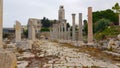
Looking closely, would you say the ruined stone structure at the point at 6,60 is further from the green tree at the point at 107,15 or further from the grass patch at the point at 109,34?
the green tree at the point at 107,15

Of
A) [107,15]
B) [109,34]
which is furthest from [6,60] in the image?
[107,15]

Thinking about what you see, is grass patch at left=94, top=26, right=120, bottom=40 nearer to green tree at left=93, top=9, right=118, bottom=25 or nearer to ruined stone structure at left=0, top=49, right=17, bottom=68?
green tree at left=93, top=9, right=118, bottom=25

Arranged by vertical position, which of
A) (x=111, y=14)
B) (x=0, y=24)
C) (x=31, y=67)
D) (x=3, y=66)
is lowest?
(x=31, y=67)

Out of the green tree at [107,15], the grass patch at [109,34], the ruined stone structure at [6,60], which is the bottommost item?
the ruined stone structure at [6,60]

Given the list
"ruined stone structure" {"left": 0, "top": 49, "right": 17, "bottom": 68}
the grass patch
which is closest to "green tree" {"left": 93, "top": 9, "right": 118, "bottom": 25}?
the grass patch

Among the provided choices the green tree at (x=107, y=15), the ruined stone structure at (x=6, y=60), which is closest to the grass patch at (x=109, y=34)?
the green tree at (x=107, y=15)

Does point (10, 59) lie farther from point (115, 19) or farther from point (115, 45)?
point (115, 19)

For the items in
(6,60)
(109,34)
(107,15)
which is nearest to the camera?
(6,60)

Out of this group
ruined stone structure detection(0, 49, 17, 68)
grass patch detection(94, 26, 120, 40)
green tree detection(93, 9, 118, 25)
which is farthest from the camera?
green tree detection(93, 9, 118, 25)

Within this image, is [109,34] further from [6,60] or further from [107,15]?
[6,60]

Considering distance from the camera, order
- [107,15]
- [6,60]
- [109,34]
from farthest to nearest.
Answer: [107,15], [109,34], [6,60]

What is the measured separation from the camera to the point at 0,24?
15141 mm

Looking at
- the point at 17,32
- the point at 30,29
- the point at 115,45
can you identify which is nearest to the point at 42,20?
the point at 30,29

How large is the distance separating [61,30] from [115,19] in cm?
1703
